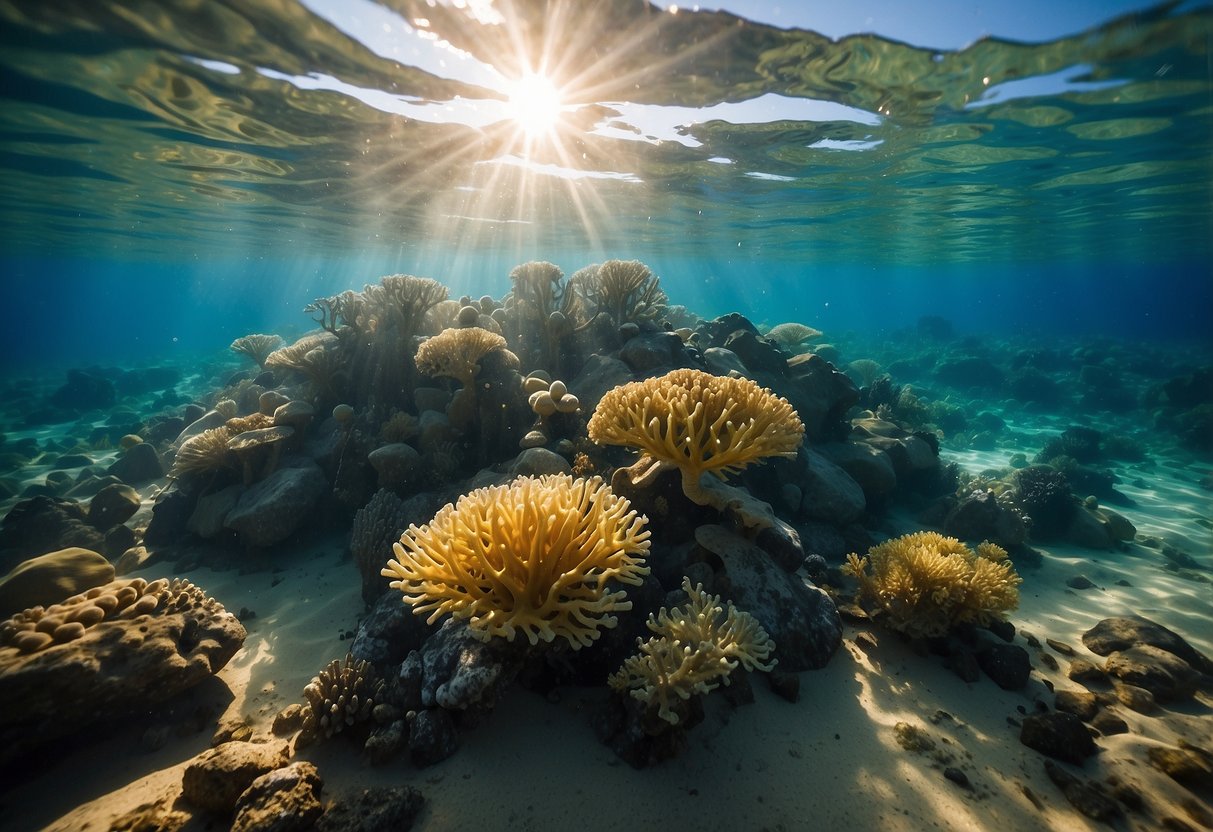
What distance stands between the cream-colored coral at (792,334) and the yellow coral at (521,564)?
11.4 meters

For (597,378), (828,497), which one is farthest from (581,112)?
(828,497)

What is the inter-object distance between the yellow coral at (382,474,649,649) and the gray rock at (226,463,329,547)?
4.74m

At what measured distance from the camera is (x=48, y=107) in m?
11.3

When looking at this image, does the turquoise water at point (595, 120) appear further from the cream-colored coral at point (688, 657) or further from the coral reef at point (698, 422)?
the cream-colored coral at point (688, 657)

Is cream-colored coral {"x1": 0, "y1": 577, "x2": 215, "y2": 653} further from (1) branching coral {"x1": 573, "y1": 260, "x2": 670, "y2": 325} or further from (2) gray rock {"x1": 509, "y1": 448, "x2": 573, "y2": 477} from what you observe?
(1) branching coral {"x1": 573, "y1": 260, "x2": 670, "y2": 325}

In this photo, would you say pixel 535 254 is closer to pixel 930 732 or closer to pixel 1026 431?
pixel 1026 431

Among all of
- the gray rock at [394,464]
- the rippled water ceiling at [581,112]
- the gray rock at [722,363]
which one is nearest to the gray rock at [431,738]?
the gray rock at [394,464]

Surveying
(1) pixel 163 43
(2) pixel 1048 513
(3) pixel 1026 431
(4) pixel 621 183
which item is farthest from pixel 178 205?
(3) pixel 1026 431

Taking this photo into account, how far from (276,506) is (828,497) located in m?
8.44

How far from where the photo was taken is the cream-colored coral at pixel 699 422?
380cm

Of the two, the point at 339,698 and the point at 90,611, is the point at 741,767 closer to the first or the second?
the point at 339,698

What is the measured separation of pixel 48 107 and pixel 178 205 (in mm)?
12534

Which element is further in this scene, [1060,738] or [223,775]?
[1060,738]

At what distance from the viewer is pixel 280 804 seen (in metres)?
2.76
